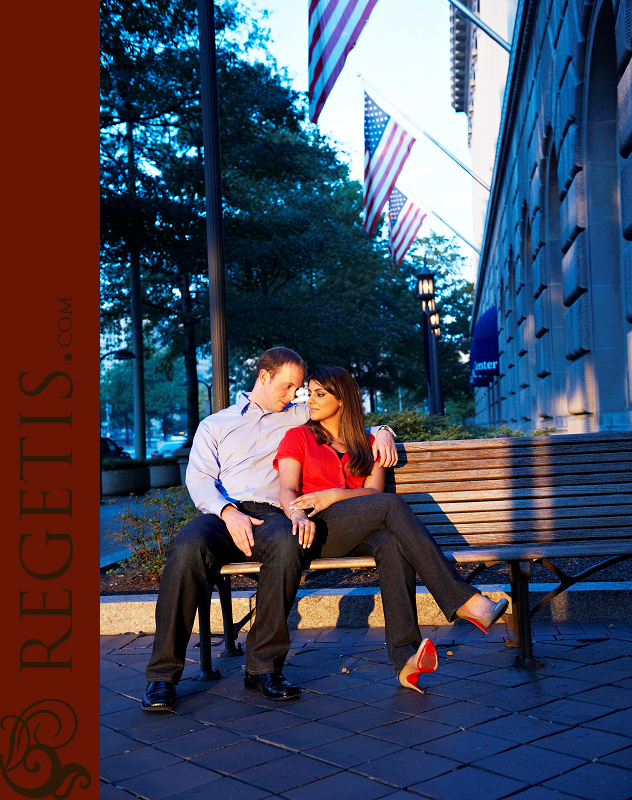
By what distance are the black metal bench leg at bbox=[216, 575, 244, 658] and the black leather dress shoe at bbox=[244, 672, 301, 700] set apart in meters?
0.62

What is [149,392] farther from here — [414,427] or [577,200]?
[577,200]

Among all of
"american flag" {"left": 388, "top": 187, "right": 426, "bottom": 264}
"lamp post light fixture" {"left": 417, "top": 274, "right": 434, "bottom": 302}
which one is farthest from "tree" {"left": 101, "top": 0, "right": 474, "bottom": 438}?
"lamp post light fixture" {"left": 417, "top": 274, "right": 434, "bottom": 302}

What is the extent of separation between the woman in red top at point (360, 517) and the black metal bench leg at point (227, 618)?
0.56 metres

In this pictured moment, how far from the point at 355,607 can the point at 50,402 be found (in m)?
3.47

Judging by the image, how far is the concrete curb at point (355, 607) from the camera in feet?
16.2

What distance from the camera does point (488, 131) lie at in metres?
29.7

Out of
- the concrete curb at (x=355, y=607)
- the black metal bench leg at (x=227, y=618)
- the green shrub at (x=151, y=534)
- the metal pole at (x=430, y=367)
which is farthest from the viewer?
the metal pole at (x=430, y=367)

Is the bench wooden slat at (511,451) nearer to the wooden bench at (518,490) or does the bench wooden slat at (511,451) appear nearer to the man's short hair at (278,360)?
the wooden bench at (518,490)

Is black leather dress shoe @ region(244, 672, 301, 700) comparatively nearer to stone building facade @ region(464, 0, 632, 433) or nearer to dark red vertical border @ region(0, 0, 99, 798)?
dark red vertical border @ region(0, 0, 99, 798)

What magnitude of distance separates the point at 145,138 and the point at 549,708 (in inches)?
720

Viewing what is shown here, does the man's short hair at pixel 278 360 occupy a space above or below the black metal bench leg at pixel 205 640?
above

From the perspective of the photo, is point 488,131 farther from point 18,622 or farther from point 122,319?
point 18,622

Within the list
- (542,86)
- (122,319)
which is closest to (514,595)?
(542,86)

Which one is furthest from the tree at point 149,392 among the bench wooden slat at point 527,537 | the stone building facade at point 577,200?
the bench wooden slat at point 527,537
